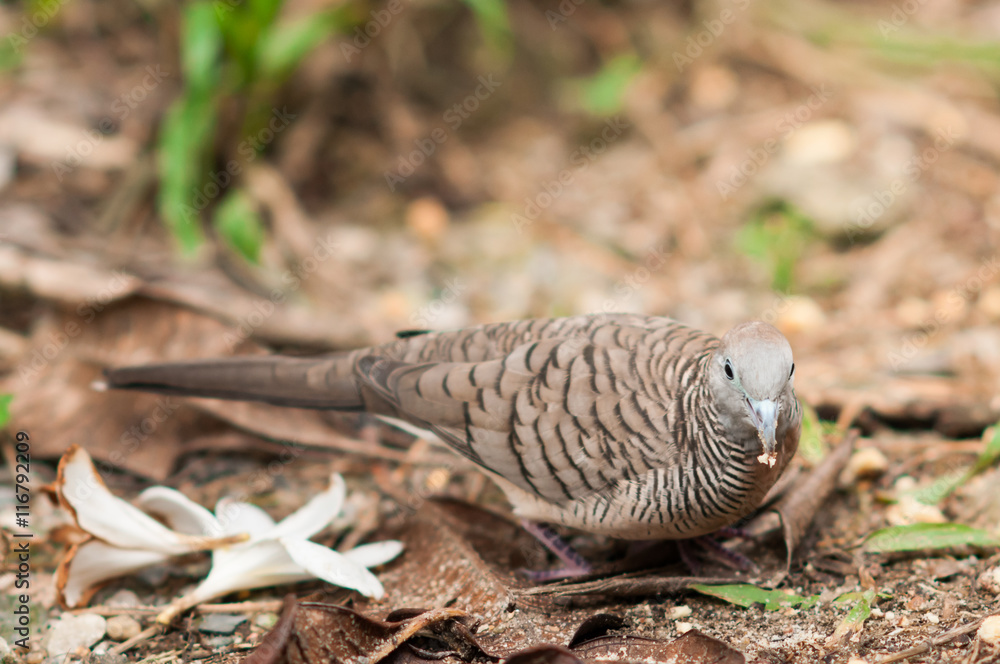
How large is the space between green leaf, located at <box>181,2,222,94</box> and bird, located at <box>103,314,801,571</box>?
2.03 m

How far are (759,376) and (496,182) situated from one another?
3.98m

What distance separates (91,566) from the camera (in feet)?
10.0

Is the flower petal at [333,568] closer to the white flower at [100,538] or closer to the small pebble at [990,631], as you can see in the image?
the white flower at [100,538]

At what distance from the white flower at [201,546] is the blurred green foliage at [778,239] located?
2.84 metres

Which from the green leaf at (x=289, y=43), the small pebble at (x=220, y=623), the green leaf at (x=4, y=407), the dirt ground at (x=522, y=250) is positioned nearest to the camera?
the small pebble at (x=220, y=623)

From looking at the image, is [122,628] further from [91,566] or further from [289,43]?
[289,43]

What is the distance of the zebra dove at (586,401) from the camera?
2.67m

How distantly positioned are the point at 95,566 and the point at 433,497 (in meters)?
1.29

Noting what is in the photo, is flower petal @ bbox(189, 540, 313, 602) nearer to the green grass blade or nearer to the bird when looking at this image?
the bird

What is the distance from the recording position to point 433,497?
11.6 ft

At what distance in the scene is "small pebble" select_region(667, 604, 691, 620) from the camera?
2.84 m

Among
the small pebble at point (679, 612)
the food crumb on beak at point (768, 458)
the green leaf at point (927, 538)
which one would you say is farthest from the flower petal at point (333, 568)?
the green leaf at point (927, 538)

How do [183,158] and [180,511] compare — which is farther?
[183,158]

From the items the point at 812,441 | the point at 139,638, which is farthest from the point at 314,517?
the point at 812,441
